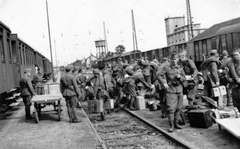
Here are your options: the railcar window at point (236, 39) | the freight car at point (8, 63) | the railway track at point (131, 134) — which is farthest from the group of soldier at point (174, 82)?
the railcar window at point (236, 39)

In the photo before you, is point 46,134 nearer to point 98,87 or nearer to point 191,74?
point 98,87

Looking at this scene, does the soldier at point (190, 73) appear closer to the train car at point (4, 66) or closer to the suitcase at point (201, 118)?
the suitcase at point (201, 118)

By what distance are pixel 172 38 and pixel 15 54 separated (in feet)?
254

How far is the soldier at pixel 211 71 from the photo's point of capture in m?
8.65

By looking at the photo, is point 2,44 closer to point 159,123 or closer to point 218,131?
point 159,123

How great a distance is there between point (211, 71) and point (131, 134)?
3.34 meters

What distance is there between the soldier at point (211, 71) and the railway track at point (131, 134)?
2488 millimetres

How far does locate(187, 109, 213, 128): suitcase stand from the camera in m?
7.06

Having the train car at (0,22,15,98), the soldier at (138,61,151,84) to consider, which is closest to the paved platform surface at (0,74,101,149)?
the train car at (0,22,15,98)

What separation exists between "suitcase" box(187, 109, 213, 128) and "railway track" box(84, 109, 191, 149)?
0.92m

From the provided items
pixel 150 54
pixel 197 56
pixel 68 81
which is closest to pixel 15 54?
pixel 68 81

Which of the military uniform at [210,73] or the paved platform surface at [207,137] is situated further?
the military uniform at [210,73]

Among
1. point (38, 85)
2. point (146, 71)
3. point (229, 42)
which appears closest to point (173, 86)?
point (146, 71)

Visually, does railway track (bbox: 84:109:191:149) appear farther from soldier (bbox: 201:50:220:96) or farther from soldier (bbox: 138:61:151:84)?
soldier (bbox: 138:61:151:84)
